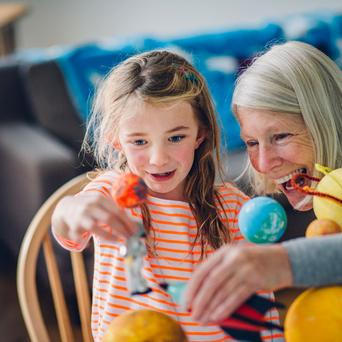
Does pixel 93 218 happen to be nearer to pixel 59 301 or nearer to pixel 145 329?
pixel 145 329

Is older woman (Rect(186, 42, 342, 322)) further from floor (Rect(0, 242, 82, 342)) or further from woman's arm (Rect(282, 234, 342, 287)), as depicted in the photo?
floor (Rect(0, 242, 82, 342))

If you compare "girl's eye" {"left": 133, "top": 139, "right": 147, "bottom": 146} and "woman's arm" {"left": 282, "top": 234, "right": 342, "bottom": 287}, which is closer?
"woman's arm" {"left": 282, "top": 234, "right": 342, "bottom": 287}

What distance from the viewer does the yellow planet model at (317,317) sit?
54cm

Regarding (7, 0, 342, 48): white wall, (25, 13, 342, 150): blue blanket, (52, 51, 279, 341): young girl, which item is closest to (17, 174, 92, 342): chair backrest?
(52, 51, 279, 341): young girl

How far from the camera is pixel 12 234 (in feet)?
6.91

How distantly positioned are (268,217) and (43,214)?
48cm

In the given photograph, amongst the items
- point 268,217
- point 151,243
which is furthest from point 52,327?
point 268,217

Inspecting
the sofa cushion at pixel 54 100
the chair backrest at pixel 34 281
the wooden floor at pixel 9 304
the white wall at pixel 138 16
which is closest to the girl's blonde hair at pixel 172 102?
the chair backrest at pixel 34 281

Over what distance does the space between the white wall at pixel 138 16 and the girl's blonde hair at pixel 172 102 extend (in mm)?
2030

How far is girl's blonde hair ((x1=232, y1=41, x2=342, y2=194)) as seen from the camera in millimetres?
739

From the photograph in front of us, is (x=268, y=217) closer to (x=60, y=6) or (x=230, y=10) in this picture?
(x=230, y=10)

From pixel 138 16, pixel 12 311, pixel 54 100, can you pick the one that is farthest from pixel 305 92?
pixel 138 16

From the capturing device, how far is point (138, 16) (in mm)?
3316

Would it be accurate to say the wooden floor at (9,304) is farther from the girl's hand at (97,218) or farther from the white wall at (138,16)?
the girl's hand at (97,218)
